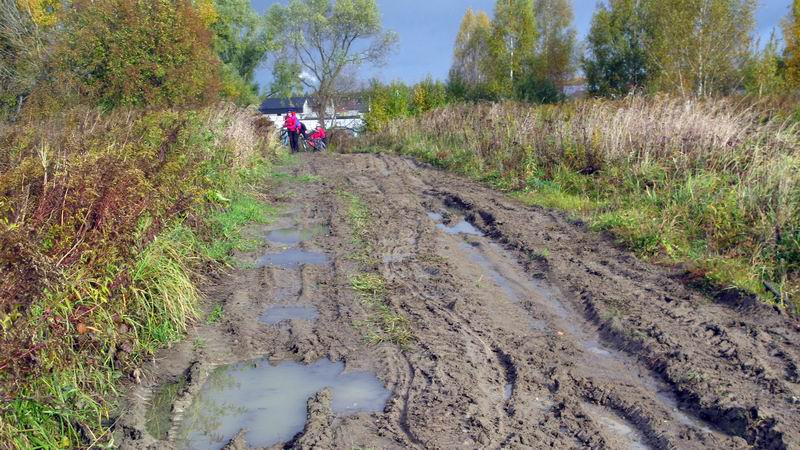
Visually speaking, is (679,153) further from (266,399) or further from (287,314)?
(266,399)

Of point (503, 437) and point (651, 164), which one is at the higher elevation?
point (651, 164)

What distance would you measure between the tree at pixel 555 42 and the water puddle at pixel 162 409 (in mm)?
39966

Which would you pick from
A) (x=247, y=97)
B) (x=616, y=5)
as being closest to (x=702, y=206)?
(x=616, y=5)

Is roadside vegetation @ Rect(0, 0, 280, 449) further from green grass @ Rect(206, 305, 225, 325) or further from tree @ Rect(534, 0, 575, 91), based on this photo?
tree @ Rect(534, 0, 575, 91)

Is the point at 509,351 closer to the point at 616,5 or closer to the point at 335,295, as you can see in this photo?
the point at 335,295

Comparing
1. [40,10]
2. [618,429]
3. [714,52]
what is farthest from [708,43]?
[40,10]

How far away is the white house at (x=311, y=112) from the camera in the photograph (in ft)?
120

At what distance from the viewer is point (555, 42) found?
45.6 metres

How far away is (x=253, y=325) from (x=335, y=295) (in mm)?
1008

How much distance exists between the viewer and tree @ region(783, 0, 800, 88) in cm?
2886

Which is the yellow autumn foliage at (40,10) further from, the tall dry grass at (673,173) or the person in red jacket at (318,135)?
the tall dry grass at (673,173)

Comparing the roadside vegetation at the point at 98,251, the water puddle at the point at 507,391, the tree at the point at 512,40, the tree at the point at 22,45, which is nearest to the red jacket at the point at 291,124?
the tree at the point at 22,45

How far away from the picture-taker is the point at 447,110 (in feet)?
74.0

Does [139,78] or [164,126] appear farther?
[139,78]
